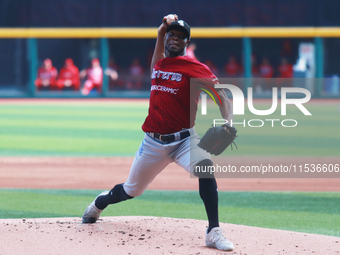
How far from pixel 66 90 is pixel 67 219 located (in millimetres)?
17904

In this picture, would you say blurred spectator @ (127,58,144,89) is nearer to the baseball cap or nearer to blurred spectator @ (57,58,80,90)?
blurred spectator @ (57,58,80,90)

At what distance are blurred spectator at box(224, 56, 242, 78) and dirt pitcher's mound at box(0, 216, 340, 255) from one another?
18106 millimetres

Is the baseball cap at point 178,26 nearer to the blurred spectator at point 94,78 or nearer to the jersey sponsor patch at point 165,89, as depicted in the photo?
the jersey sponsor patch at point 165,89

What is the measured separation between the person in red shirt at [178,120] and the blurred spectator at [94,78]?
18.1 meters

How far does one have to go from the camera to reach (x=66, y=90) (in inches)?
866

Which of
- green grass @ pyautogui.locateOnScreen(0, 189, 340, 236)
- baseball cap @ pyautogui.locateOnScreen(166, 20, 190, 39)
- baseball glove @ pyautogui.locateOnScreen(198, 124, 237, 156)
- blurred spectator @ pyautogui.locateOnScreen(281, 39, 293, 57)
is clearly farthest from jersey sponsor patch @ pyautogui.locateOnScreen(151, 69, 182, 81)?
blurred spectator @ pyautogui.locateOnScreen(281, 39, 293, 57)

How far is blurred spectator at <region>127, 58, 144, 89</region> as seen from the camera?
22.1 meters

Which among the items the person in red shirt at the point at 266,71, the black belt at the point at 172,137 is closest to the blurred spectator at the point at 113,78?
the person in red shirt at the point at 266,71

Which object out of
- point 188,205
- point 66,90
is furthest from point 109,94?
point 188,205

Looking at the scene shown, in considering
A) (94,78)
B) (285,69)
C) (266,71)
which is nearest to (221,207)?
(94,78)

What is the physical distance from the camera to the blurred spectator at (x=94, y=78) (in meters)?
21.7

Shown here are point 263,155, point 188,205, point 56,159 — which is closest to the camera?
point 188,205
